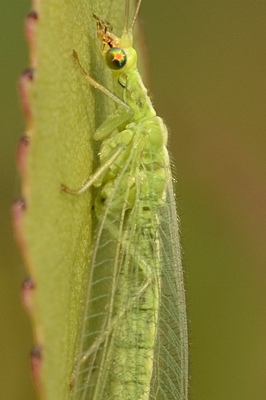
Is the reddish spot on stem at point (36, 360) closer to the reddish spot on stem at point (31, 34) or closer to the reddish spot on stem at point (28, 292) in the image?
the reddish spot on stem at point (28, 292)

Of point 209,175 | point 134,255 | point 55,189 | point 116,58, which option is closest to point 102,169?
point 134,255

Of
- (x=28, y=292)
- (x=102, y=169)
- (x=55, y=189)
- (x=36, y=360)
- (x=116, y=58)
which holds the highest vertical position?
(x=116, y=58)

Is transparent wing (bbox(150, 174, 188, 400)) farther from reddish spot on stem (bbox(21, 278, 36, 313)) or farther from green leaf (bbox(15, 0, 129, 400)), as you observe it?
reddish spot on stem (bbox(21, 278, 36, 313))

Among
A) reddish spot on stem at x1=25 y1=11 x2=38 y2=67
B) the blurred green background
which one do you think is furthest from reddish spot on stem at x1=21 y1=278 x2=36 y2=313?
the blurred green background

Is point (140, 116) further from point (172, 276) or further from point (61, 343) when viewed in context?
point (61, 343)

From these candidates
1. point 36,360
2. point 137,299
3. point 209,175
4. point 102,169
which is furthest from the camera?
point 209,175

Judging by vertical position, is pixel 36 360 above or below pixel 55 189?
below

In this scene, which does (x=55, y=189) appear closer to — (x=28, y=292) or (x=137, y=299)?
(x=28, y=292)

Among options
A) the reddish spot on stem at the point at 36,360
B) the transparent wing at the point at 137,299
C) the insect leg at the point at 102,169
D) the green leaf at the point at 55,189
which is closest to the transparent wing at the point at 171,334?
the transparent wing at the point at 137,299
